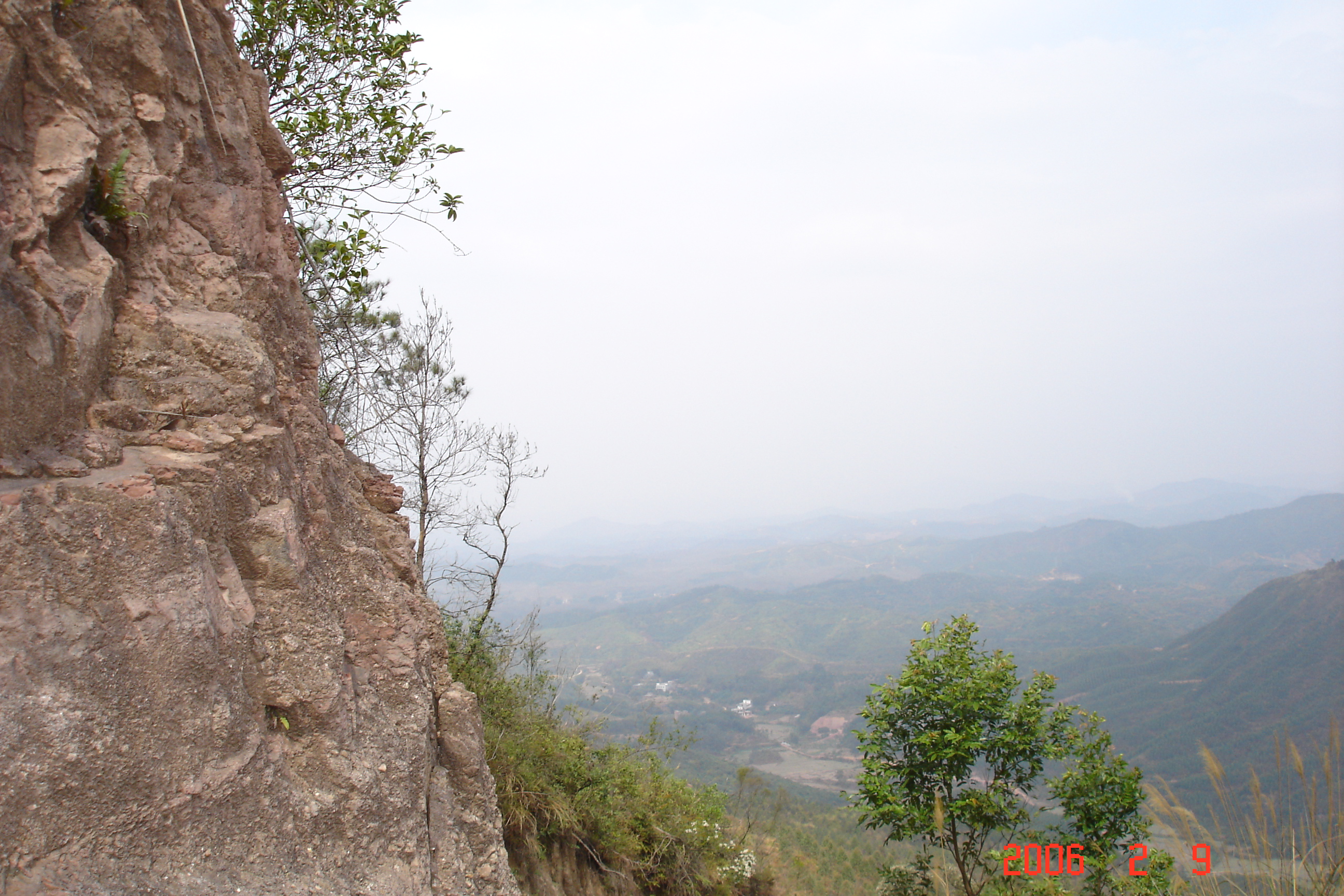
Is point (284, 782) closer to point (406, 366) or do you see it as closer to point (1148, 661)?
point (406, 366)

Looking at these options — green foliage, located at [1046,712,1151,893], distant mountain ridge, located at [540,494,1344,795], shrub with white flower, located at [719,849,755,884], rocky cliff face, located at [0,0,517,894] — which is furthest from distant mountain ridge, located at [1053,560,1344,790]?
rocky cliff face, located at [0,0,517,894]

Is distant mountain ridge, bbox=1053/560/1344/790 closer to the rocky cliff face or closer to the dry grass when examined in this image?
the dry grass

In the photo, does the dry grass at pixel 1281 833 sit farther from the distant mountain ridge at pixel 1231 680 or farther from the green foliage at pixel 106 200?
the distant mountain ridge at pixel 1231 680

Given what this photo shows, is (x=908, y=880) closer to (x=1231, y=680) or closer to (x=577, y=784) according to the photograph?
(x=577, y=784)

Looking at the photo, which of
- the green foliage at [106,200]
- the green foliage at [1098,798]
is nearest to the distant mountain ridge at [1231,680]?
the green foliage at [1098,798]

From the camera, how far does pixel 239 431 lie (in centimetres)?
458

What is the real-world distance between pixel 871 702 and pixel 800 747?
99.4m

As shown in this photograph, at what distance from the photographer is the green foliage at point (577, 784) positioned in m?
9.65

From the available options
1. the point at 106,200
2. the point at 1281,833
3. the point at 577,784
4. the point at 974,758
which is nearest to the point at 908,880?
the point at 974,758

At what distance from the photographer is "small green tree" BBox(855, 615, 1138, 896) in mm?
9883
